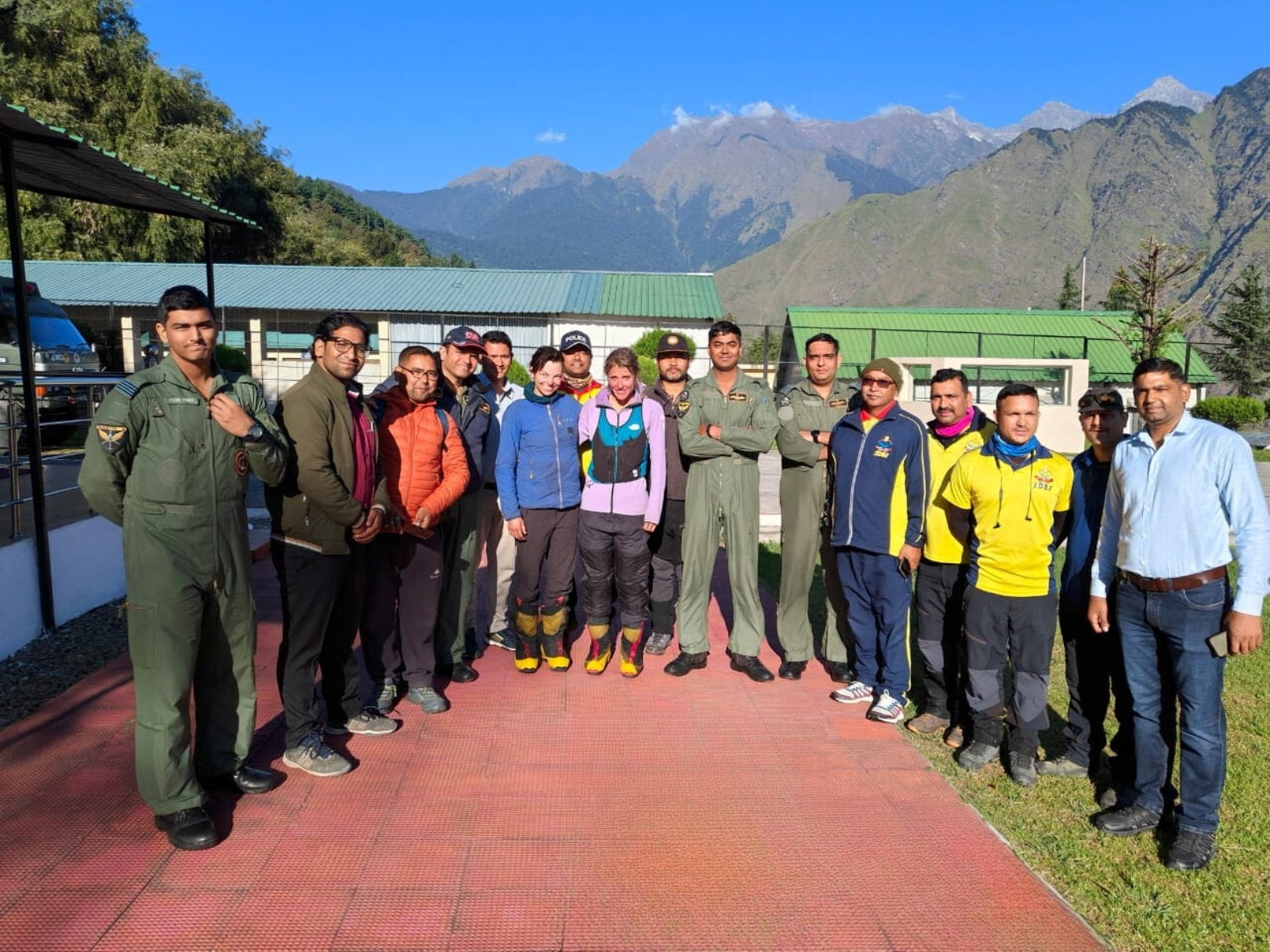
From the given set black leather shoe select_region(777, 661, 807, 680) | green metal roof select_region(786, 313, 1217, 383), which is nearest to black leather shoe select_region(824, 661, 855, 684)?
black leather shoe select_region(777, 661, 807, 680)

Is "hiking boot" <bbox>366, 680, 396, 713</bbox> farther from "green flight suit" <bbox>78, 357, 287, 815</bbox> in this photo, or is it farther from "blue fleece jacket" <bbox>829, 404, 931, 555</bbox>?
"blue fleece jacket" <bbox>829, 404, 931, 555</bbox>

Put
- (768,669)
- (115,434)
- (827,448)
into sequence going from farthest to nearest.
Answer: (768,669) → (827,448) → (115,434)

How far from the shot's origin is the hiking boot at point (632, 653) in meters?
4.75

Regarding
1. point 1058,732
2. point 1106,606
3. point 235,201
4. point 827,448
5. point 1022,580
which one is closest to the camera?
point 1106,606

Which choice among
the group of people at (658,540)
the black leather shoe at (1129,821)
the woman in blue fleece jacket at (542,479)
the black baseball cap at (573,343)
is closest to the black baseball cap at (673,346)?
the group of people at (658,540)

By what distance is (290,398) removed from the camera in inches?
132

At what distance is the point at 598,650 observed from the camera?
4812mm

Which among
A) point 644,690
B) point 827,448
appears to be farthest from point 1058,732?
point 644,690

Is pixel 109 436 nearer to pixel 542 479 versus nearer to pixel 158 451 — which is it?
pixel 158 451

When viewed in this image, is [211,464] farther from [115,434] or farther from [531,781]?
[531,781]

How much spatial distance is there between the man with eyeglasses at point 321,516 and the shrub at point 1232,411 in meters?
22.7

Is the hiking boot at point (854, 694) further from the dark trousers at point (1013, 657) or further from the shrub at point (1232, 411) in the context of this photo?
the shrub at point (1232, 411)

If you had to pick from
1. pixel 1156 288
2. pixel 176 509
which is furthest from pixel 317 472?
pixel 1156 288

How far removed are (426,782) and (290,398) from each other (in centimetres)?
169
